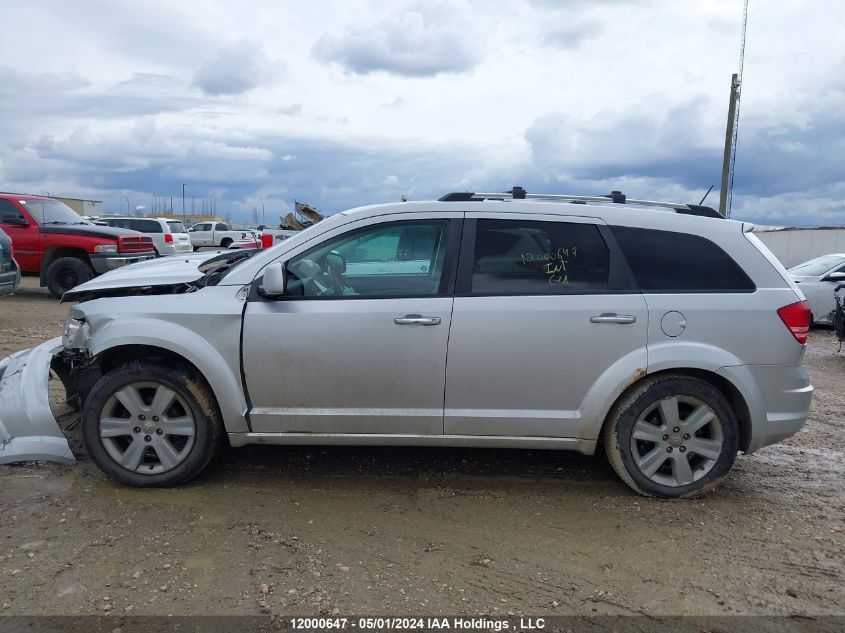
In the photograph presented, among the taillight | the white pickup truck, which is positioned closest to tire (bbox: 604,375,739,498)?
the taillight

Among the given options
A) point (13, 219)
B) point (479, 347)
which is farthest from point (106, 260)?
point (479, 347)

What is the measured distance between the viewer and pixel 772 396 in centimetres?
393

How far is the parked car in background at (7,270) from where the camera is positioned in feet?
29.7

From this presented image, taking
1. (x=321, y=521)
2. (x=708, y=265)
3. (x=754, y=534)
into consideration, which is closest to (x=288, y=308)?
(x=321, y=521)

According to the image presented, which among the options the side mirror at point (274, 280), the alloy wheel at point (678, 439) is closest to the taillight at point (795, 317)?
the alloy wheel at point (678, 439)

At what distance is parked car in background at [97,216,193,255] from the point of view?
19297 millimetres

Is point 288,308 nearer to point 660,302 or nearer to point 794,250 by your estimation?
point 660,302

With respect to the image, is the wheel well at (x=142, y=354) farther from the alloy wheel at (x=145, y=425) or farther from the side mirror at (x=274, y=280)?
the side mirror at (x=274, y=280)

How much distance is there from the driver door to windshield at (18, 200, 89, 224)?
11.0 m

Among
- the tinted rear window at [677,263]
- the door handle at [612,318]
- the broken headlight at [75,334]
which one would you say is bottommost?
the broken headlight at [75,334]

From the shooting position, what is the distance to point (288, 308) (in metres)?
3.90

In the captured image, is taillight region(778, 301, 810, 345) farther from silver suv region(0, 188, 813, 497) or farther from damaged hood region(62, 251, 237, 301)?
damaged hood region(62, 251, 237, 301)

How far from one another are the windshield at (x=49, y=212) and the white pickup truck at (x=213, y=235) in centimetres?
1977

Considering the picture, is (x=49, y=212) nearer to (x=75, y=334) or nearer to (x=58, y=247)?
(x=58, y=247)
